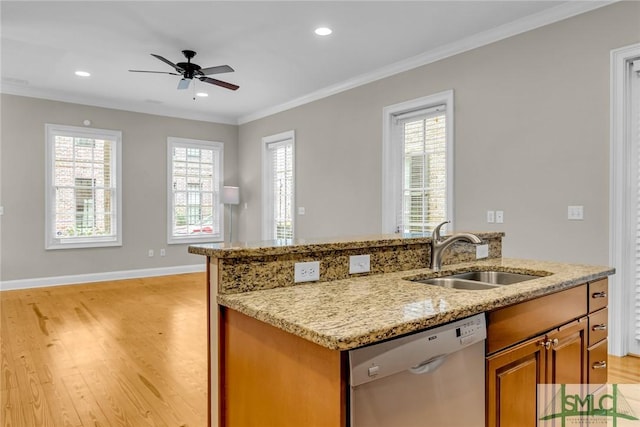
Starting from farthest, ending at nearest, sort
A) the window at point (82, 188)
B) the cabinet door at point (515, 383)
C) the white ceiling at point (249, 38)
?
the window at point (82, 188) → the white ceiling at point (249, 38) → the cabinet door at point (515, 383)

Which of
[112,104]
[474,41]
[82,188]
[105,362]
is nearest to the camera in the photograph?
[105,362]

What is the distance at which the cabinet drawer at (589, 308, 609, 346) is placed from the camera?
6.49ft

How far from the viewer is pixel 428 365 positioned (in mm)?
1220

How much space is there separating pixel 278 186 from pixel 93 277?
3.27 meters

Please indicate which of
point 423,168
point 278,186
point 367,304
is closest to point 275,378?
point 367,304

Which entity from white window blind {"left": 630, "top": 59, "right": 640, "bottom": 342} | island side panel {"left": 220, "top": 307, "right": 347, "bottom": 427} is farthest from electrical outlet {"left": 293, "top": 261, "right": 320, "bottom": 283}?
white window blind {"left": 630, "top": 59, "right": 640, "bottom": 342}

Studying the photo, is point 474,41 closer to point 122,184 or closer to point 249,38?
point 249,38

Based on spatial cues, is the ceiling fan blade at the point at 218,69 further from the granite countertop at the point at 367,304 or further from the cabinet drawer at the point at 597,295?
the cabinet drawer at the point at 597,295

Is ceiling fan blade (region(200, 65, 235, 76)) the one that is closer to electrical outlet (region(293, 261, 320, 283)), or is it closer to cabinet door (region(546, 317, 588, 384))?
electrical outlet (region(293, 261, 320, 283))

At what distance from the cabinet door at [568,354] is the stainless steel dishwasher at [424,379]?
1.72ft

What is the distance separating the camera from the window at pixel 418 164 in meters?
4.43

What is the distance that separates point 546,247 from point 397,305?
279cm

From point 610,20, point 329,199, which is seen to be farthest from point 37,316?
point 610,20

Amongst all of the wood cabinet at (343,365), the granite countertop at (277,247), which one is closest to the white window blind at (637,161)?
the wood cabinet at (343,365)
